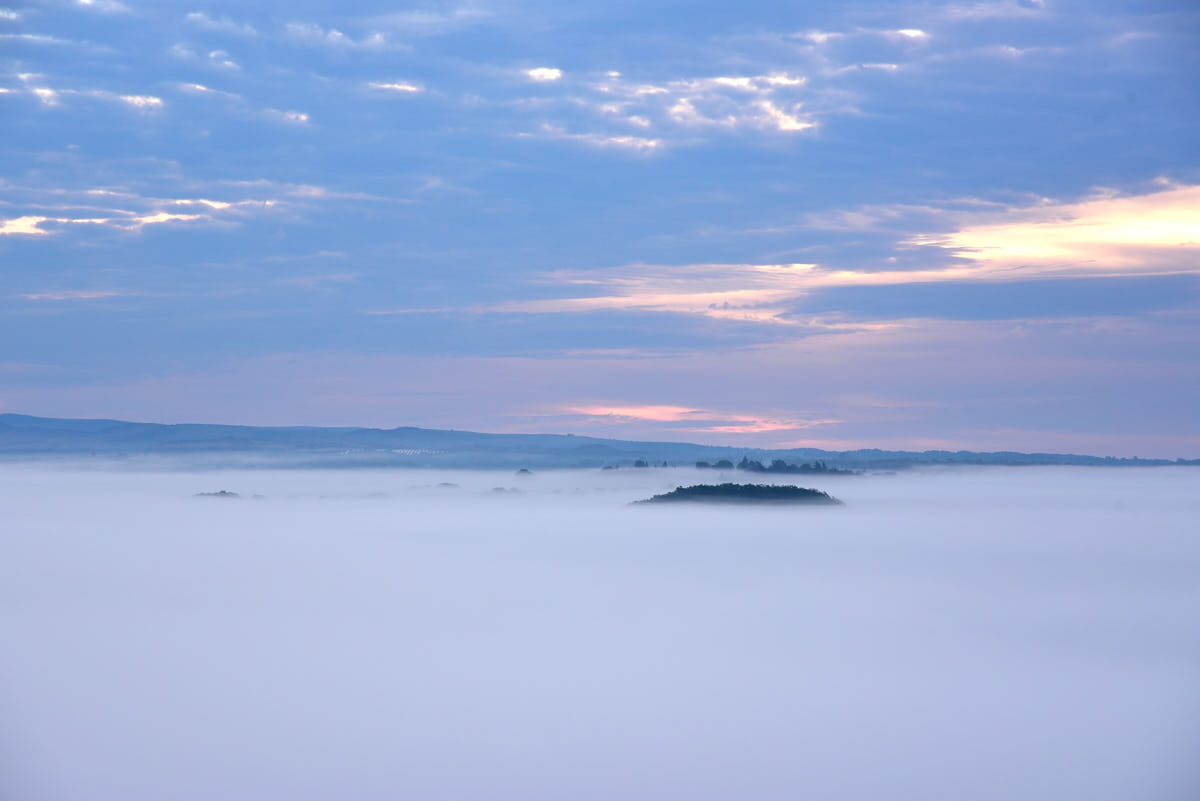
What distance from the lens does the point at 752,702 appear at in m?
13.2

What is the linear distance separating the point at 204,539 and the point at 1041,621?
83.1 ft

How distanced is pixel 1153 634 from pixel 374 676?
12.6 meters

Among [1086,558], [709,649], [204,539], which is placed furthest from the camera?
[204,539]

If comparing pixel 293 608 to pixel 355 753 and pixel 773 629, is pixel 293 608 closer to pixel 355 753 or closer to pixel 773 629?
pixel 773 629

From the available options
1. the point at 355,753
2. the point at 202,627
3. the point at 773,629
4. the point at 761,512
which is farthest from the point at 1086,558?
the point at 355,753

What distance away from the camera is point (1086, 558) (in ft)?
104

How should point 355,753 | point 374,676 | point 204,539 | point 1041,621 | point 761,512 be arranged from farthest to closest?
point 761,512, point 204,539, point 1041,621, point 374,676, point 355,753

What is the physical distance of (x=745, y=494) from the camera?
145 ft

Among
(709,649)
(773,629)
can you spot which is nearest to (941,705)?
(709,649)

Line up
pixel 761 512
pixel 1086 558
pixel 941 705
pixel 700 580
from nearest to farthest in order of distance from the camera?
pixel 941 705 < pixel 700 580 < pixel 1086 558 < pixel 761 512

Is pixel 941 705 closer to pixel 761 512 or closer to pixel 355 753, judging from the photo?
pixel 355 753

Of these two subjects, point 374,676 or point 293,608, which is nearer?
point 374,676

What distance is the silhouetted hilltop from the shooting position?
43594 millimetres

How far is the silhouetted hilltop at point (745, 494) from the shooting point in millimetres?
43594
